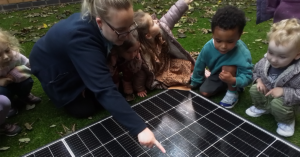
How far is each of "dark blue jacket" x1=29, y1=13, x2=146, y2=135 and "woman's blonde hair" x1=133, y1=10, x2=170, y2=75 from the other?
73 cm

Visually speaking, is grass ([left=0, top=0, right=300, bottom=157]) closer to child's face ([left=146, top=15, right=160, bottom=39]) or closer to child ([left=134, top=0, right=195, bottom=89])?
child ([left=134, top=0, right=195, bottom=89])

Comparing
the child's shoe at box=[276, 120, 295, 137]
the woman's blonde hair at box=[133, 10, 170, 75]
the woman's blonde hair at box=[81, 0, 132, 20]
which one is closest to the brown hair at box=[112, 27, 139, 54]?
the woman's blonde hair at box=[133, 10, 170, 75]

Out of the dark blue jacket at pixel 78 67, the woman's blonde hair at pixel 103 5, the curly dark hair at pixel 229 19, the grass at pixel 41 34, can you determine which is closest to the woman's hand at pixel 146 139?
the dark blue jacket at pixel 78 67

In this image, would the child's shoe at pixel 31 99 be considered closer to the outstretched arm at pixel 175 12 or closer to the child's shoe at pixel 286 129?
the outstretched arm at pixel 175 12

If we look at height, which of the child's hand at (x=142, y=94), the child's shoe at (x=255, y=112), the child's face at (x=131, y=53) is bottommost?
the child's shoe at (x=255, y=112)

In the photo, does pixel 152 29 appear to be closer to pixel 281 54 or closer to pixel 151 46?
pixel 151 46

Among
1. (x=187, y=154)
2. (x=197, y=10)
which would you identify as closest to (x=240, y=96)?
(x=187, y=154)

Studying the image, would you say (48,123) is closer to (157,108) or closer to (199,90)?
(157,108)

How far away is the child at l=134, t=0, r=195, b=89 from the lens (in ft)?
9.53

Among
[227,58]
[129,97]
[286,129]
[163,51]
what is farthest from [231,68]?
[129,97]

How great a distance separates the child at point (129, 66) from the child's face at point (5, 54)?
1022mm

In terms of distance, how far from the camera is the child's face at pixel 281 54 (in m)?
2.11

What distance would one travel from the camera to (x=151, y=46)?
10.1ft

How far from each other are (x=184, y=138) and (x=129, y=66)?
1.08 metres
